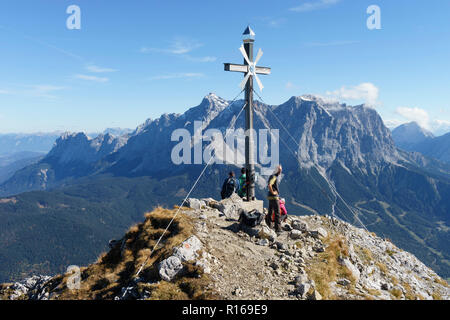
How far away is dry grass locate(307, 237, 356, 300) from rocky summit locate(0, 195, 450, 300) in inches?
2.0

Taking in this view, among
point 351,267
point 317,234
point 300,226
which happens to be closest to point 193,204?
point 300,226

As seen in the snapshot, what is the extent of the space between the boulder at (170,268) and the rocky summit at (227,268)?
4 centimetres

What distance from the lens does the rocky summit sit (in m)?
12.5

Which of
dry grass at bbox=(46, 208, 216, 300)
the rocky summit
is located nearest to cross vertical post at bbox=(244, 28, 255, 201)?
the rocky summit

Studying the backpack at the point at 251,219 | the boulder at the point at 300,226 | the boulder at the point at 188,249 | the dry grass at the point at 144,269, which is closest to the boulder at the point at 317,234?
the boulder at the point at 300,226

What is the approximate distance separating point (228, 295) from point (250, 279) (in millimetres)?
1793

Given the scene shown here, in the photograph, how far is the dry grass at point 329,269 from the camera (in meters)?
13.4

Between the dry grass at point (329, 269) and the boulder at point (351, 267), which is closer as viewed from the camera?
the dry grass at point (329, 269)

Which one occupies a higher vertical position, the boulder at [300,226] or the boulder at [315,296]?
the boulder at [300,226]

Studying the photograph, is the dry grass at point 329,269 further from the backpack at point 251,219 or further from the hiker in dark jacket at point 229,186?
the hiker in dark jacket at point 229,186

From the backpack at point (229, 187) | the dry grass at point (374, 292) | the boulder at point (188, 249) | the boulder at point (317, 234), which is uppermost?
the backpack at point (229, 187)

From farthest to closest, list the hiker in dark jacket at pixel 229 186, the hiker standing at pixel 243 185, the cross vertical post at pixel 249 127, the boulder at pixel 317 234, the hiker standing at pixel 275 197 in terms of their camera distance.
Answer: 1. the hiker in dark jacket at pixel 229 186
2. the hiker standing at pixel 243 185
3. the cross vertical post at pixel 249 127
4. the boulder at pixel 317 234
5. the hiker standing at pixel 275 197
